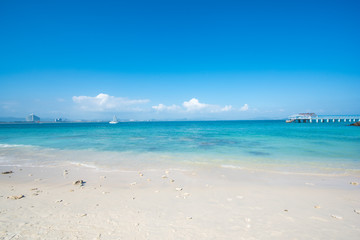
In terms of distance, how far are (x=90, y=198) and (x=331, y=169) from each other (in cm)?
1388

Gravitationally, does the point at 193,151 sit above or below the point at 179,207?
below

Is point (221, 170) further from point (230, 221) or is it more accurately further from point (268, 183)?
point (230, 221)

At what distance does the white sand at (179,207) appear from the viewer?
457cm

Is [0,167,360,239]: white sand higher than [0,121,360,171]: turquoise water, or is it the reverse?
[0,167,360,239]: white sand

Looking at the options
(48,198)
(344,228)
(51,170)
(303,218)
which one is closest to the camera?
(344,228)

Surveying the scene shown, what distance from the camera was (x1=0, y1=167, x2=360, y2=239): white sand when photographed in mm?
4574

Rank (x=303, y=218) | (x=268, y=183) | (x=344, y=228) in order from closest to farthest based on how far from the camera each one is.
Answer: (x=344, y=228)
(x=303, y=218)
(x=268, y=183)

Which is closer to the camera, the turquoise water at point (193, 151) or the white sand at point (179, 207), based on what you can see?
the white sand at point (179, 207)

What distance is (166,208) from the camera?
19.5ft

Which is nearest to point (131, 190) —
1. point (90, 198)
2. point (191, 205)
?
point (90, 198)

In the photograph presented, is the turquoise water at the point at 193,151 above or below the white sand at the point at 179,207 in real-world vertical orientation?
below

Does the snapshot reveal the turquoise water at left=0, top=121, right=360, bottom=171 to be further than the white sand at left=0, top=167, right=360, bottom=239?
Yes

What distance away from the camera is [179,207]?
605 cm

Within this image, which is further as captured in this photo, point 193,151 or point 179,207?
point 193,151
